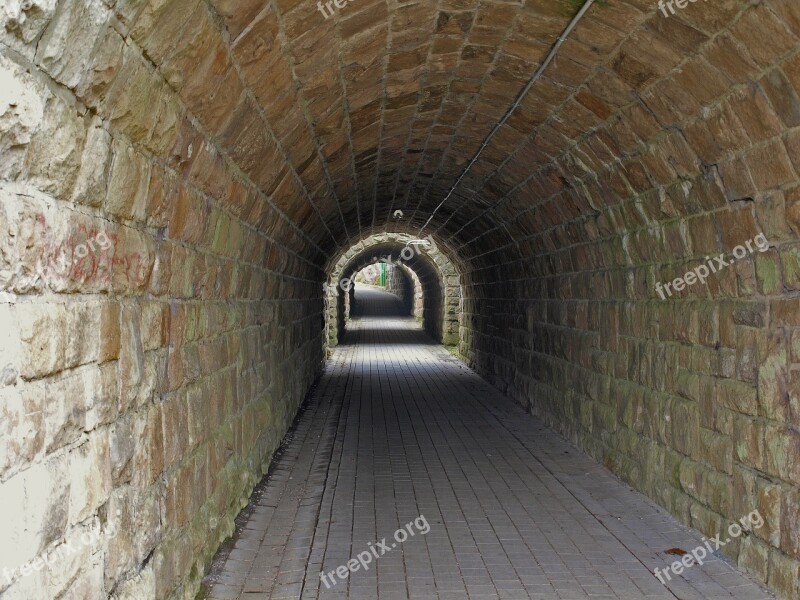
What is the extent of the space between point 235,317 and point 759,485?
353cm

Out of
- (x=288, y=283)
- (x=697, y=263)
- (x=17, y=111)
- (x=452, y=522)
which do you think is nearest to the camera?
(x=17, y=111)

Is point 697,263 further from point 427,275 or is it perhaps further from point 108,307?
point 427,275

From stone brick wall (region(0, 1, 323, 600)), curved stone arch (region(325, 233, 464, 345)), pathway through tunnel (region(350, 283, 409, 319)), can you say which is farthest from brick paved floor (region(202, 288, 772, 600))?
pathway through tunnel (region(350, 283, 409, 319))

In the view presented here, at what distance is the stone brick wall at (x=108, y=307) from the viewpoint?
6.19ft

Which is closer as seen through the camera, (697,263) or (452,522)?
(697,263)

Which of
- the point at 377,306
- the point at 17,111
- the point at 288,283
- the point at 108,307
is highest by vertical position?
the point at 17,111

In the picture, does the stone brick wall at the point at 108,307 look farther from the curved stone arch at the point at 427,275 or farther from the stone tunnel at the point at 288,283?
the curved stone arch at the point at 427,275

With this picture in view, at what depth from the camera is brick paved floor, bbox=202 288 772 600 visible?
407 cm

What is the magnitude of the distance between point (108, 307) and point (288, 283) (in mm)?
5787

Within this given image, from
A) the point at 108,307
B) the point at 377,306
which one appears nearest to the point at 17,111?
the point at 108,307

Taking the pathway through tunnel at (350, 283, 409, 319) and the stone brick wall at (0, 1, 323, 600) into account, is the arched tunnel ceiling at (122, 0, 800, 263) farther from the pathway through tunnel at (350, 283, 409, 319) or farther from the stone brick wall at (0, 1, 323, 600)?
the pathway through tunnel at (350, 283, 409, 319)

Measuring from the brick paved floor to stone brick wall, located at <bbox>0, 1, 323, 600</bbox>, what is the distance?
61cm

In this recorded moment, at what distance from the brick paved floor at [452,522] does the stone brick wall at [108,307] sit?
1.99ft

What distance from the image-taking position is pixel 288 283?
838 centimetres
